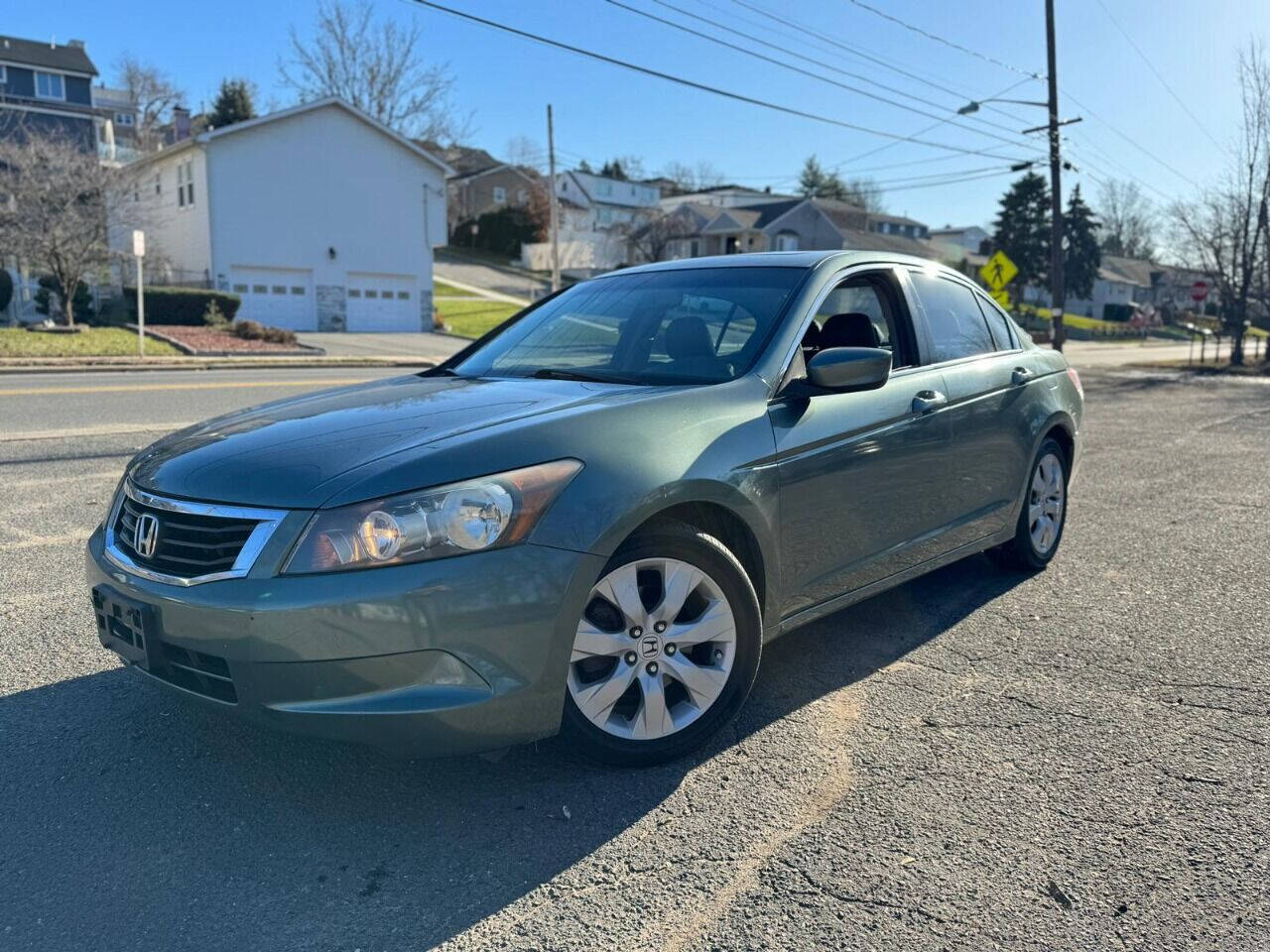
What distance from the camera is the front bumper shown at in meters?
2.45

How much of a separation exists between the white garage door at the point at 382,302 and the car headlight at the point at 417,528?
1285 inches

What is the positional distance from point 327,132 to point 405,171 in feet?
10.0

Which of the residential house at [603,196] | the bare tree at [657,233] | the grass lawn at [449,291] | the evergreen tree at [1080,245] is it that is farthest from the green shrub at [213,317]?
the evergreen tree at [1080,245]

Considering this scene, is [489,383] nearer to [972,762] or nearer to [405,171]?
[972,762]

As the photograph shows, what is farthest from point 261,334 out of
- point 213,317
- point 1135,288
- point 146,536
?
point 1135,288

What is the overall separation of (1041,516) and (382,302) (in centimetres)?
3155

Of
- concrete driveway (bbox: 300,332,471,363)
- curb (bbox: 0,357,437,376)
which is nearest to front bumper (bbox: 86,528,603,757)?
curb (bbox: 0,357,437,376)

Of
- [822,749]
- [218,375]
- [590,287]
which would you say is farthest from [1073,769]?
[218,375]

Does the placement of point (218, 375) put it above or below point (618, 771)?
above

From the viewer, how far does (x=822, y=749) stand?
10.4 ft

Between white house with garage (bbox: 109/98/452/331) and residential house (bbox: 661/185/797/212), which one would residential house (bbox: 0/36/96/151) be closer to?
white house with garage (bbox: 109/98/452/331)

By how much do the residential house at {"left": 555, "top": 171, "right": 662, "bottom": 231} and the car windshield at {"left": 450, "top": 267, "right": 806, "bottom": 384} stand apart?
68.5 metres

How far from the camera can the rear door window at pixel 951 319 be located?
448 centimetres

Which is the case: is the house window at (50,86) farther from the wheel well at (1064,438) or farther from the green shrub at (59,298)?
the wheel well at (1064,438)
